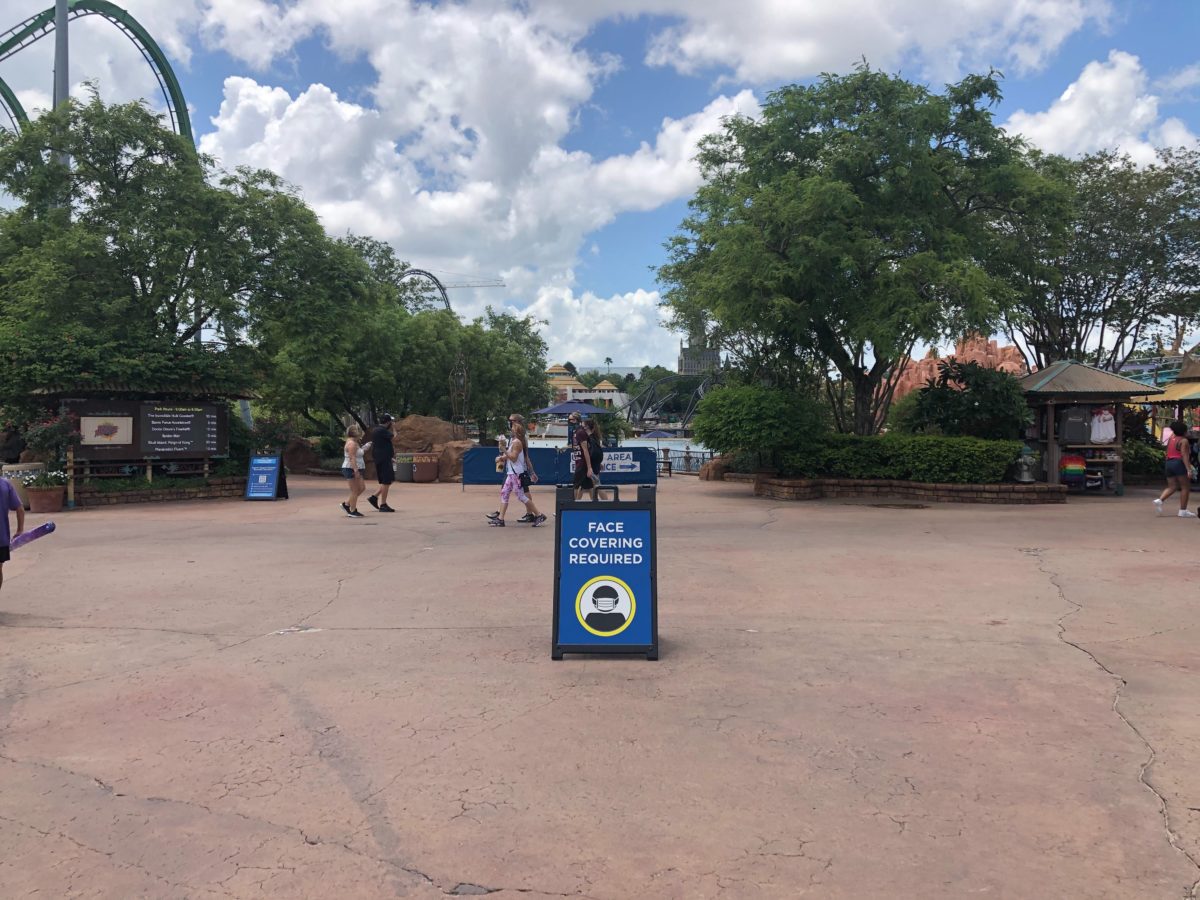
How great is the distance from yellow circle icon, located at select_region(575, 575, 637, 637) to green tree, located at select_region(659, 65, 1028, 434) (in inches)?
428

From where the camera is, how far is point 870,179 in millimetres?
16781

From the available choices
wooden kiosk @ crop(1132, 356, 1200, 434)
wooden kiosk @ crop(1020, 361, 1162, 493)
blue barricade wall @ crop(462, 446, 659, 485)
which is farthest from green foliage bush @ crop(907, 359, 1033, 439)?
blue barricade wall @ crop(462, 446, 659, 485)

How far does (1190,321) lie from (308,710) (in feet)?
83.2

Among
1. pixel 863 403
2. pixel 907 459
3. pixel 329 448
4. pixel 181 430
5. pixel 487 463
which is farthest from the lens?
pixel 329 448

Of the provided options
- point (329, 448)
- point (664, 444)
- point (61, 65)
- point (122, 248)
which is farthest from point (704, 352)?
point (664, 444)

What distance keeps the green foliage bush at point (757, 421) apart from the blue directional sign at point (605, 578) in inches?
458

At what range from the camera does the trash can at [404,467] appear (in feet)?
79.9

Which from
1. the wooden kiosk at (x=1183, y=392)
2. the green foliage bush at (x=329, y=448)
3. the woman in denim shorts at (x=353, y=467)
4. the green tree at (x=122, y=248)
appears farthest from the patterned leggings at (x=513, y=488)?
the green foliage bush at (x=329, y=448)

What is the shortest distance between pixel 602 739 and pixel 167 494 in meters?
16.3

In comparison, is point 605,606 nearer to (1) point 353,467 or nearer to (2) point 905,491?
(1) point 353,467

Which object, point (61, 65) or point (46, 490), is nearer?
point (46, 490)

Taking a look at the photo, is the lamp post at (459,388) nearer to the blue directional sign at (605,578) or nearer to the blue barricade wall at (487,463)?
the blue barricade wall at (487,463)

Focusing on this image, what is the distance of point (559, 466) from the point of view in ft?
67.3

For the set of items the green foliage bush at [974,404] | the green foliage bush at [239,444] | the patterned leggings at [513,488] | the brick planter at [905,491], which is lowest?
the brick planter at [905,491]
